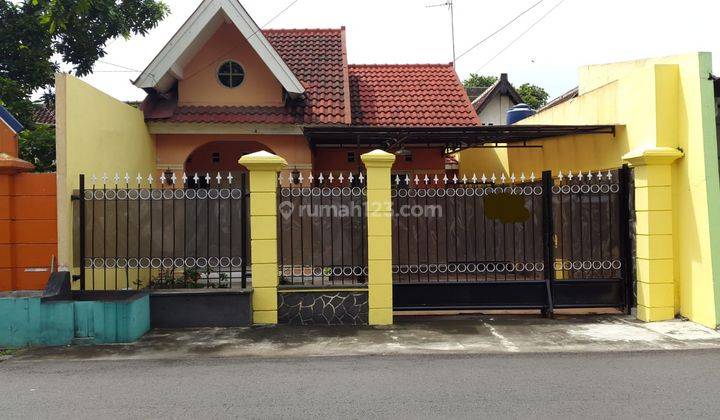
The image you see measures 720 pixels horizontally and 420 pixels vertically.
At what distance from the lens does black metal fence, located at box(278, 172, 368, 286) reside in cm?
757

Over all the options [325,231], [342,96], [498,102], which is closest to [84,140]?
[325,231]

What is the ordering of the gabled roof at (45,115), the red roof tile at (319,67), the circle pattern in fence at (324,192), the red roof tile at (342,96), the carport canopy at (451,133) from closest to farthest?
the circle pattern in fence at (324,192)
the carport canopy at (451,133)
the red roof tile at (342,96)
the red roof tile at (319,67)
the gabled roof at (45,115)

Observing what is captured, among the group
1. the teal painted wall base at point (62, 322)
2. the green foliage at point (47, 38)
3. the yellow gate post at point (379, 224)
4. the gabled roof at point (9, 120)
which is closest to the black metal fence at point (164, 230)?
the teal painted wall base at point (62, 322)

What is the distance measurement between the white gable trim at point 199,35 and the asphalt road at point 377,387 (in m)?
6.15

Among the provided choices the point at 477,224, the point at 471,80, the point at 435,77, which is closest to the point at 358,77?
the point at 435,77

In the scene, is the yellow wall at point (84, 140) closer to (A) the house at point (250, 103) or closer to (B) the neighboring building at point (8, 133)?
(B) the neighboring building at point (8, 133)

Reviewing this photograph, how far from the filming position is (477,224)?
7832mm

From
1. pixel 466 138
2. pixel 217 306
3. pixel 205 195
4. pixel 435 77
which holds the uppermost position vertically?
pixel 435 77

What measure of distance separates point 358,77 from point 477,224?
6.97m

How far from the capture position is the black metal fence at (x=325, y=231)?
7.57m

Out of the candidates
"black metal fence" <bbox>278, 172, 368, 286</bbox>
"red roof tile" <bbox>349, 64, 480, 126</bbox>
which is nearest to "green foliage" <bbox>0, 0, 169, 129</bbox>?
"red roof tile" <bbox>349, 64, 480, 126</bbox>

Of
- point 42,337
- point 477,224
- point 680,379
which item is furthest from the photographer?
point 477,224

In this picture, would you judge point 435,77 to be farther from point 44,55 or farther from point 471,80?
point 471,80

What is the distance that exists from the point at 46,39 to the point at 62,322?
1007cm
